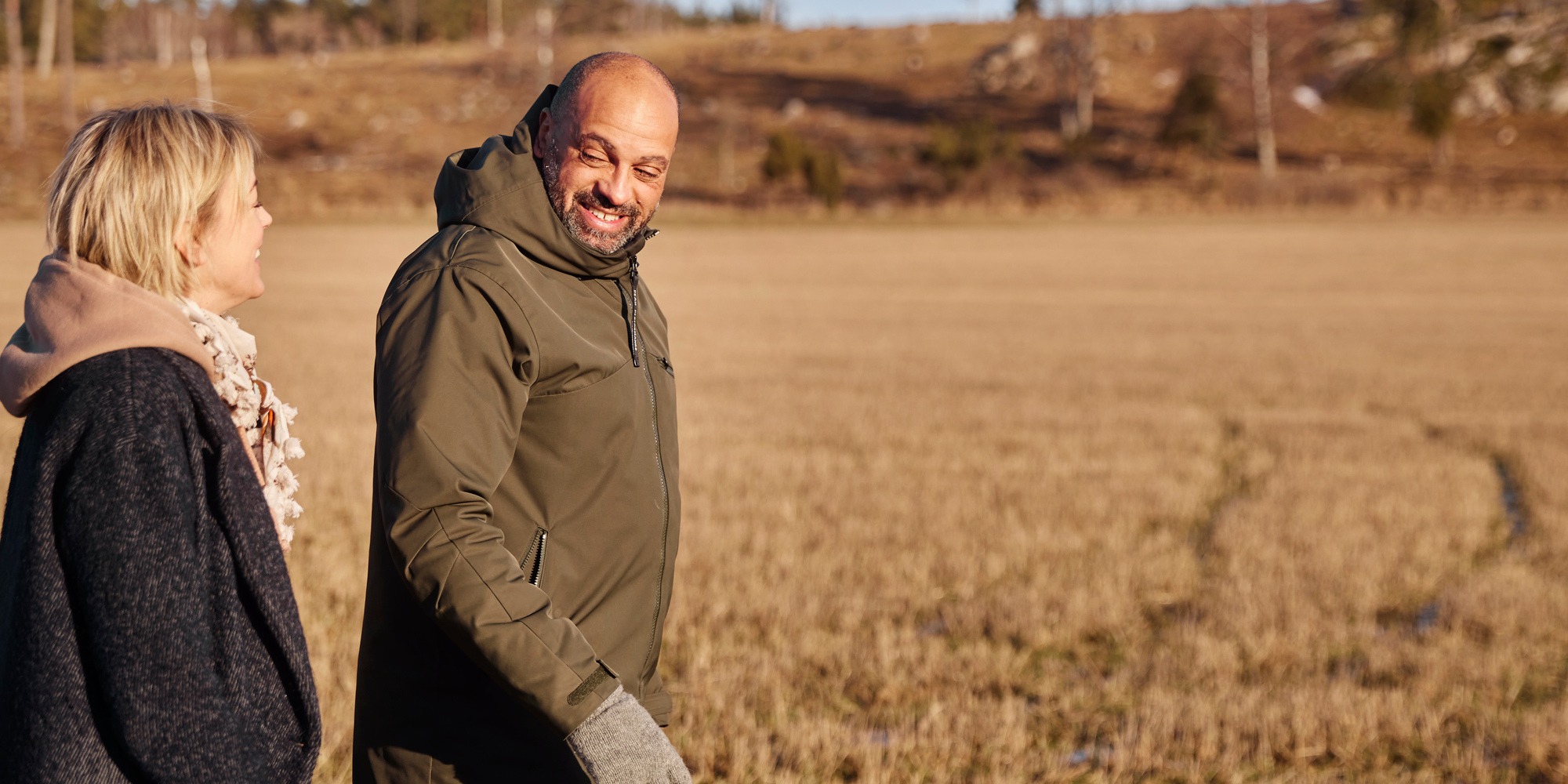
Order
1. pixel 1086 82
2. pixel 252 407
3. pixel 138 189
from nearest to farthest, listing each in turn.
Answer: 1. pixel 138 189
2. pixel 252 407
3. pixel 1086 82

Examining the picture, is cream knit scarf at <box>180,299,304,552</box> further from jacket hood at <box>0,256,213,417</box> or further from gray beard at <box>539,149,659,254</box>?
gray beard at <box>539,149,659,254</box>

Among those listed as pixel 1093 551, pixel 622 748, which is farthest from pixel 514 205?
pixel 1093 551

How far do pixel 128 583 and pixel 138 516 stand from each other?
0.10m

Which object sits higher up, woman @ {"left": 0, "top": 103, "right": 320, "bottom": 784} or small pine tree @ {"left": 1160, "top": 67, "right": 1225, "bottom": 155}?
small pine tree @ {"left": 1160, "top": 67, "right": 1225, "bottom": 155}

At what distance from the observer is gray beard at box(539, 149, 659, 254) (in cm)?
246

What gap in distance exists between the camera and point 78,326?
2.04 m

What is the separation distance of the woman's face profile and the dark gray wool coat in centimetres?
21

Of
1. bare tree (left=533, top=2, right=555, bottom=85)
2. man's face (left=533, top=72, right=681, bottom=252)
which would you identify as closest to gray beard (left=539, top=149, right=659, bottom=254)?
man's face (left=533, top=72, right=681, bottom=252)

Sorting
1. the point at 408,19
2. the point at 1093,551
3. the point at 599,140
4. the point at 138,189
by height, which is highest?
the point at 408,19

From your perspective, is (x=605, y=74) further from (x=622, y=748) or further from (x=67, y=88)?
(x=67, y=88)

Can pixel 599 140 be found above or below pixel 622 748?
above

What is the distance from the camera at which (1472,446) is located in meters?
11.0

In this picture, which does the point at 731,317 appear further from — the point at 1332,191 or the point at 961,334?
the point at 1332,191

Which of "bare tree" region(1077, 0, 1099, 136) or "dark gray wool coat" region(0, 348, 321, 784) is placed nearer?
"dark gray wool coat" region(0, 348, 321, 784)
